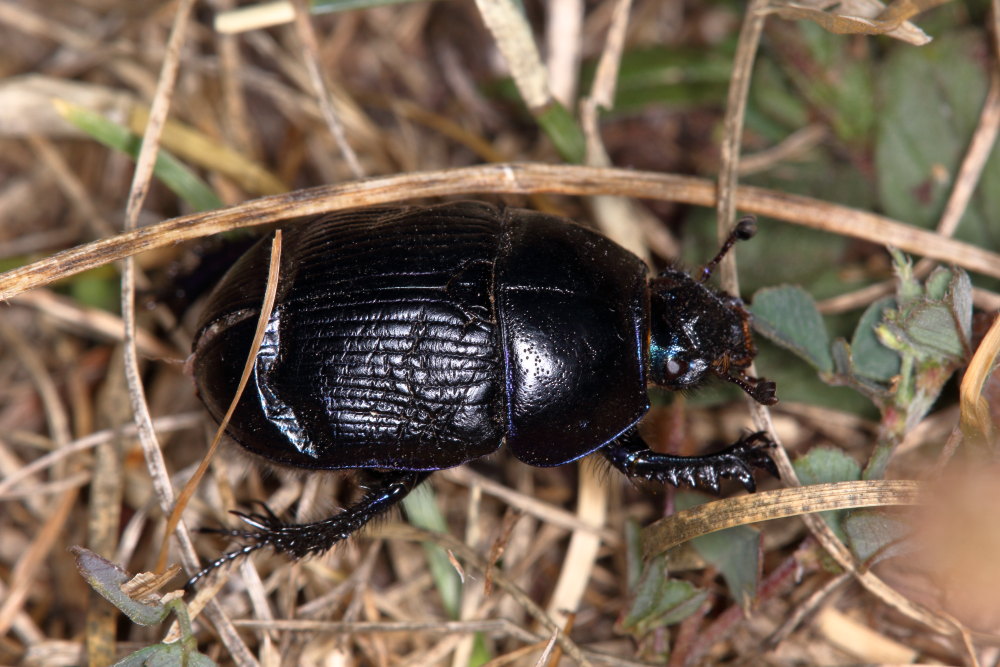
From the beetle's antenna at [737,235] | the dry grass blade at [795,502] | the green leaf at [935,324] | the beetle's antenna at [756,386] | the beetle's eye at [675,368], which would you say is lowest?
the dry grass blade at [795,502]

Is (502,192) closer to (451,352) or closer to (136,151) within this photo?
(451,352)

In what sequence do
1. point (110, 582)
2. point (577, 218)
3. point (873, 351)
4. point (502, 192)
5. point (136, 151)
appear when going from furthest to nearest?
point (577, 218)
point (136, 151)
point (502, 192)
point (873, 351)
point (110, 582)

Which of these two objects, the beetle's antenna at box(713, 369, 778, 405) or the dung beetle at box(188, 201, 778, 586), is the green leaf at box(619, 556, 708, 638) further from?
the beetle's antenna at box(713, 369, 778, 405)

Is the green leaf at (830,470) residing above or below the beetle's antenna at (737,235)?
below

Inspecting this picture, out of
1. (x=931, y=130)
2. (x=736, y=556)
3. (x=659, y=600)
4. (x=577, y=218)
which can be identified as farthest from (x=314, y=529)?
(x=931, y=130)

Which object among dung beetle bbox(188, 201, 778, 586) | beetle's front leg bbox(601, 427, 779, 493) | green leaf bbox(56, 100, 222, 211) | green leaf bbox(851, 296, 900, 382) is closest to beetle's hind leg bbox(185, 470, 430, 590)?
dung beetle bbox(188, 201, 778, 586)

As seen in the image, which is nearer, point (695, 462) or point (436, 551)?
point (695, 462)

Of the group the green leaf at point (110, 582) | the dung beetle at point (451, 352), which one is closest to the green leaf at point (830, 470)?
the dung beetle at point (451, 352)

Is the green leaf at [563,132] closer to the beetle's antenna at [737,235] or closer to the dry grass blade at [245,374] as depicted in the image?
the beetle's antenna at [737,235]
